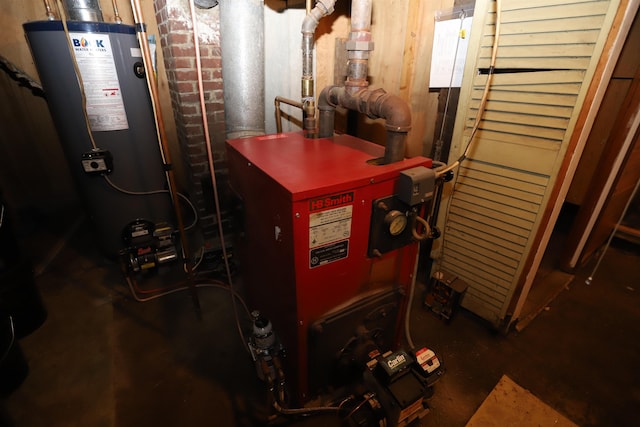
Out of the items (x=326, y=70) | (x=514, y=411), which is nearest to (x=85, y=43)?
(x=326, y=70)

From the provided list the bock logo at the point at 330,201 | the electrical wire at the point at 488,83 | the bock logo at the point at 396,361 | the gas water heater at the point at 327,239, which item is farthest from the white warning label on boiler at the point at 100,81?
the bock logo at the point at 396,361

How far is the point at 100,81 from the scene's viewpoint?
5.35 feet

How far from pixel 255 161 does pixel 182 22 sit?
39.1 inches

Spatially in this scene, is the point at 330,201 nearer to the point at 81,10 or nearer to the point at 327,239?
the point at 327,239

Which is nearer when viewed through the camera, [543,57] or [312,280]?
[312,280]

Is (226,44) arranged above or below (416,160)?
above

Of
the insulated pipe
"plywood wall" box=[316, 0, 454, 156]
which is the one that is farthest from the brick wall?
the insulated pipe

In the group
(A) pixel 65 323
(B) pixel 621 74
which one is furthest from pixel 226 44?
(B) pixel 621 74

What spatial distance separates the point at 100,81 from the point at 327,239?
1.52 metres

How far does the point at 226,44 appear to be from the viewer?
5.11 ft

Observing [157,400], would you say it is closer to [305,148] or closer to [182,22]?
[305,148]

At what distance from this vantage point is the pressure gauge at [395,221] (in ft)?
3.49

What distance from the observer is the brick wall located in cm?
159

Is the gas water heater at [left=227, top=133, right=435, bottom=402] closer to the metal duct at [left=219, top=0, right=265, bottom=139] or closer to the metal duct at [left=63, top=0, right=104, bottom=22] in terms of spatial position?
the metal duct at [left=219, top=0, right=265, bottom=139]
